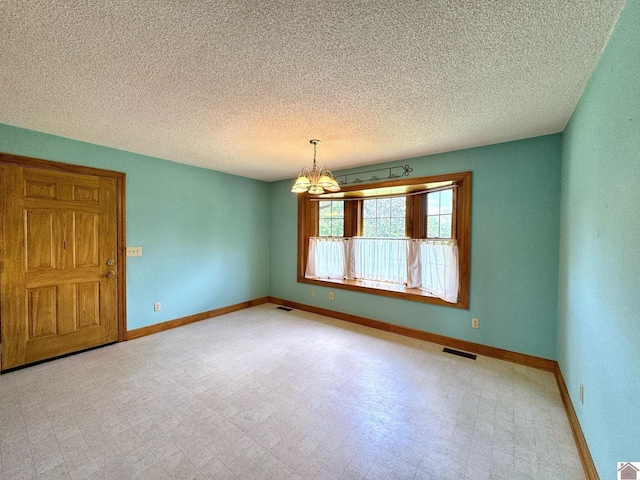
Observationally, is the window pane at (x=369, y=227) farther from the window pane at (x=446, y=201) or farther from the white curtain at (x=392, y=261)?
the window pane at (x=446, y=201)

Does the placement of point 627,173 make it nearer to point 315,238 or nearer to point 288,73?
point 288,73

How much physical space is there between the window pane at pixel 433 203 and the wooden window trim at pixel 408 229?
10 centimetres

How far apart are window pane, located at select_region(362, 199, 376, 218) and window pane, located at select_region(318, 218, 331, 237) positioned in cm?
68

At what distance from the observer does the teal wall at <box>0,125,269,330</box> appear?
10.3ft

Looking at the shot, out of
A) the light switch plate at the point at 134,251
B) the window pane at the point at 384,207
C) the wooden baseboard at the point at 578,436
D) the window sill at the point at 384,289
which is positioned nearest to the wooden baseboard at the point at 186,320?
the light switch plate at the point at 134,251

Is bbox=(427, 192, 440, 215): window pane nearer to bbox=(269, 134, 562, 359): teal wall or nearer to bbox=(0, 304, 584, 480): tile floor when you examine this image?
bbox=(269, 134, 562, 359): teal wall

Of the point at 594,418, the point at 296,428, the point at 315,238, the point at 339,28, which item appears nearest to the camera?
the point at 339,28

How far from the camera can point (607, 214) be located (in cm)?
141

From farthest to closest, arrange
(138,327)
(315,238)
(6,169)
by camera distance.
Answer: (315,238), (138,327), (6,169)

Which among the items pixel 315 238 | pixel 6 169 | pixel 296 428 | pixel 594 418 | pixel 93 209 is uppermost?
pixel 6 169

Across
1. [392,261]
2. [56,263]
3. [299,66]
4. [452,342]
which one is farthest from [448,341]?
[56,263]

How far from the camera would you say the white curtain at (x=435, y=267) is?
3240 millimetres

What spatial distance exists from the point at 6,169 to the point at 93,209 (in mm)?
725

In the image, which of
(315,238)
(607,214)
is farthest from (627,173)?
(315,238)
